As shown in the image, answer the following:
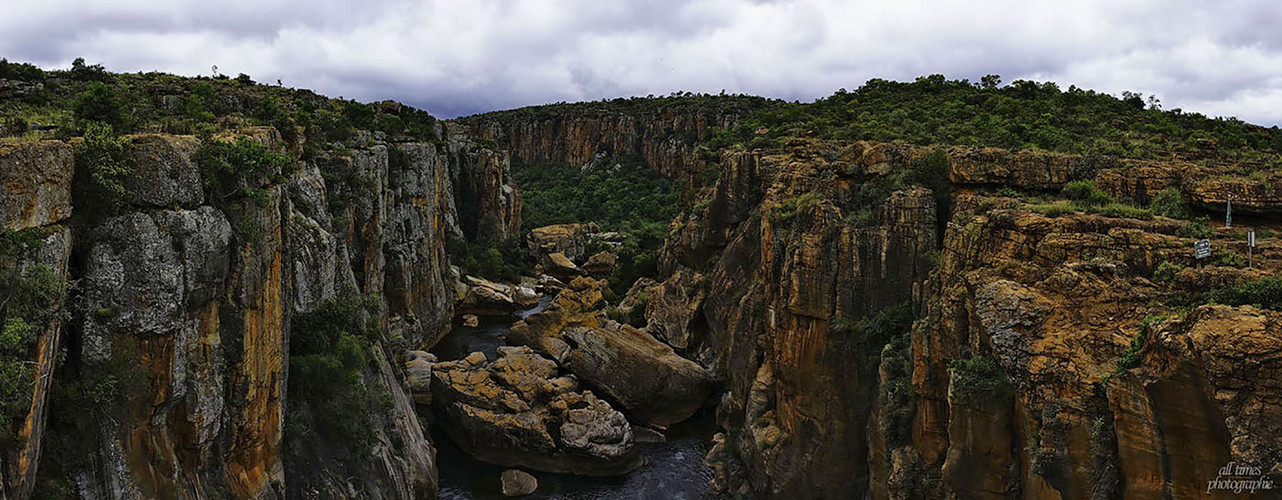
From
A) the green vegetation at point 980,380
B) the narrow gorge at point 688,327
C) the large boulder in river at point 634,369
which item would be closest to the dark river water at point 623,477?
the narrow gorge at point 688,327

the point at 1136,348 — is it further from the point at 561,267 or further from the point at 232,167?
the point at 561,267

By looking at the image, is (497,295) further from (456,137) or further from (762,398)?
(762,398)

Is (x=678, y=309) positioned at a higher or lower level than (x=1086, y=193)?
lower

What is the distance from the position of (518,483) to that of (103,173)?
69.1 ft

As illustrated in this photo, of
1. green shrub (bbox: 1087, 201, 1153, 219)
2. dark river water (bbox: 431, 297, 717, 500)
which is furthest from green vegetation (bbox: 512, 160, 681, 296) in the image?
green shrub (bbox: 1087, 201, 1153, 219)

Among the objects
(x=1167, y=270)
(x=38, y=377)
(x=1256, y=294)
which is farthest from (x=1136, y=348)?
(x=38, y=377)

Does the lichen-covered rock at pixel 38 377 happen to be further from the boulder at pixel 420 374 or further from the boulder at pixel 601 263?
the boulder at pixel 601 263

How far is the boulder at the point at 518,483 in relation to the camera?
30.7 metres

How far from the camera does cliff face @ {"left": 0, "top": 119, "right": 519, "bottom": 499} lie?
13.6 meters

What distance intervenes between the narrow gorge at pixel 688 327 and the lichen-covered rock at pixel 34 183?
0.07 m

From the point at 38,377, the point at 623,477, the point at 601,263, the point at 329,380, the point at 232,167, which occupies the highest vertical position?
the point at 232,167

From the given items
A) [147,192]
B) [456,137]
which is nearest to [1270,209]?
[147,192]

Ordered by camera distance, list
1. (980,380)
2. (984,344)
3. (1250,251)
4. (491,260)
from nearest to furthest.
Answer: (1250,251) < (980,380) < (984,344) < (491,260)

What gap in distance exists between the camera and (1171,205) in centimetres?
1792
